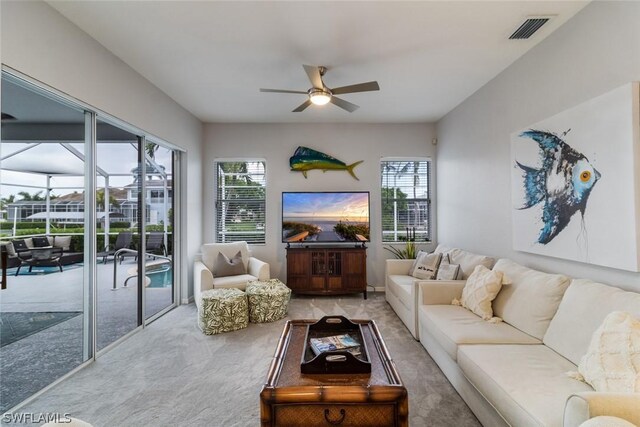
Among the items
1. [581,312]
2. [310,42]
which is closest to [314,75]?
[310,42]

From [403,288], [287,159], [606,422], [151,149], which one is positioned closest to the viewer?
[606,422]

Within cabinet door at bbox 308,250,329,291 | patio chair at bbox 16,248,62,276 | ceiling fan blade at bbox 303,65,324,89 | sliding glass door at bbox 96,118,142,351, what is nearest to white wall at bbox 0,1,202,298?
sliding glass door at bbox 96,118,142,351

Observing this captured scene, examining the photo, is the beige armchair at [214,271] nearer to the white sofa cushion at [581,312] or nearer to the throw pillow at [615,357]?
the white sofa cushion at [581,312]

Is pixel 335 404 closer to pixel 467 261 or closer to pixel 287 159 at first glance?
pixel 467 261

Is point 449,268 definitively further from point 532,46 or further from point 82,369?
point 82,369

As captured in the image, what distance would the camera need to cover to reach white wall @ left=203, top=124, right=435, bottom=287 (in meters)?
4.80

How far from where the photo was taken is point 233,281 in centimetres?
373

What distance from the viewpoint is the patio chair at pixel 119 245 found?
2.76 meters

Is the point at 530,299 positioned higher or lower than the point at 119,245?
lower

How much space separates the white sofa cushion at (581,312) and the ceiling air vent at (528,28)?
1985mm

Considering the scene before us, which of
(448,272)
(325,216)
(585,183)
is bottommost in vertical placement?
(448,272)

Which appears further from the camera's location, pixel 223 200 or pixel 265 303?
pixel 223 200

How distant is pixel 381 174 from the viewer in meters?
4.88

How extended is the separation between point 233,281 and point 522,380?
124 inches
